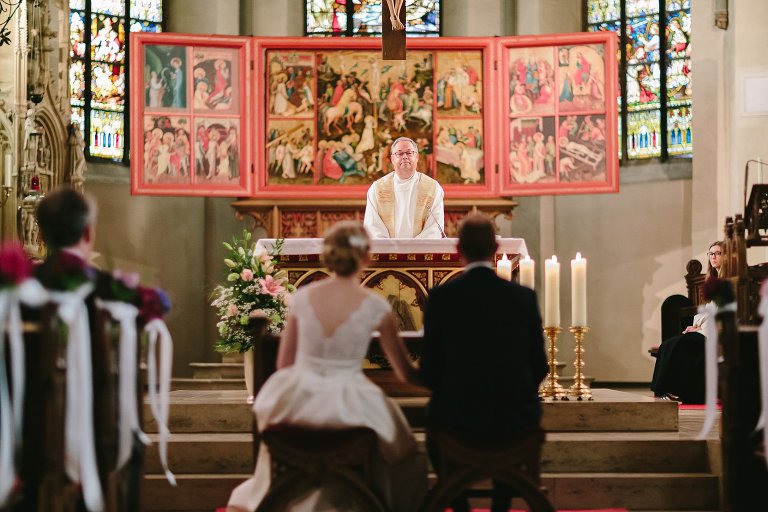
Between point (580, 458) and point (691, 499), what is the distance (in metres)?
0.64

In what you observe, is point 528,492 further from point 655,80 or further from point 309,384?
point 655,80

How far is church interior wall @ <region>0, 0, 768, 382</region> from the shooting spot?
544 inches

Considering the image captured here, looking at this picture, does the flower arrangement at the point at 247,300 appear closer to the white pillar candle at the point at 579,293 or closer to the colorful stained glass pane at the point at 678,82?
the white pillar candle at the point at 579,293

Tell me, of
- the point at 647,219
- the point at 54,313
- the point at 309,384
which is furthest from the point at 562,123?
the point at 54,313

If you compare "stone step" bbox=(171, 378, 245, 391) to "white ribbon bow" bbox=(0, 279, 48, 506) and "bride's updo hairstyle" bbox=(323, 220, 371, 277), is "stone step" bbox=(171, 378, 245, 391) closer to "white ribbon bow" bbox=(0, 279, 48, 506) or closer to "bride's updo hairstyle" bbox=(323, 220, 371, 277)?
"bride's updo hairstyle" bbox=(323, 220, 371, 277)

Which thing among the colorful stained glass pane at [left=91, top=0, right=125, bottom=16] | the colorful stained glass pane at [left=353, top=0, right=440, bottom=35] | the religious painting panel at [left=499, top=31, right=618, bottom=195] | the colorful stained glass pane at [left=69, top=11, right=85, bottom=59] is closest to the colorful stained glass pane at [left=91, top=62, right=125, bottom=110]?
the colorful stained glass pane at [left=69, top=11, right=85, bottom=59]

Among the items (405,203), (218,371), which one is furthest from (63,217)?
(218,371)

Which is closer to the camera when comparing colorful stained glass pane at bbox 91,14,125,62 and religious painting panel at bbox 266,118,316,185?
religious painting panel at bbox 266,118,316,185

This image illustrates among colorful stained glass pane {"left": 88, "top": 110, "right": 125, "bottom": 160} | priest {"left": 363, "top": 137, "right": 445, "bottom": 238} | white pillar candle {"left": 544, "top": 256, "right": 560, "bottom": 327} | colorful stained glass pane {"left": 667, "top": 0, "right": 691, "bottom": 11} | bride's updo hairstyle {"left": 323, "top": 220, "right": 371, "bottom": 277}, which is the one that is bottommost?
white pillar candle {"left": 544, "top": 256, "right": 560, "bottom": 327}

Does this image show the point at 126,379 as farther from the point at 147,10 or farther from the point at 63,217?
the point at 147,10

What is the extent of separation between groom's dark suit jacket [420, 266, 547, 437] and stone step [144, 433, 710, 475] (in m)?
1.88

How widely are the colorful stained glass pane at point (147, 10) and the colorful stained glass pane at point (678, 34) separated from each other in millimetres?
6363

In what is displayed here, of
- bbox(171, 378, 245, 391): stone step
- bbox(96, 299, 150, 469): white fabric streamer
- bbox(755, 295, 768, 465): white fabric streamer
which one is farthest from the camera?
bbox(171, 378, 245, 391): stone step

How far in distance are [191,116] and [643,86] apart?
5.93 meters
